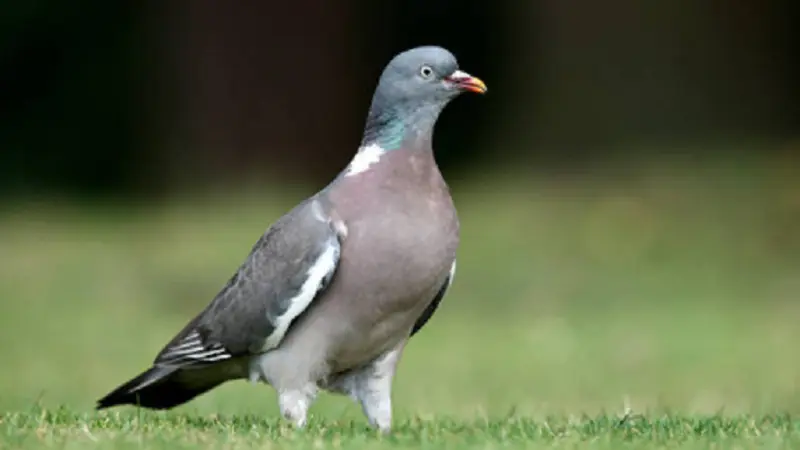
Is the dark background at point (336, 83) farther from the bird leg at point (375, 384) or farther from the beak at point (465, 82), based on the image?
the bird leg at point (375, 384)

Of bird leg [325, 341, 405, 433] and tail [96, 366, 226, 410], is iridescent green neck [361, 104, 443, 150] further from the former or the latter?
tail [96, 366, 226, 410]

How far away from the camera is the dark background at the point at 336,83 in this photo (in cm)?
1730

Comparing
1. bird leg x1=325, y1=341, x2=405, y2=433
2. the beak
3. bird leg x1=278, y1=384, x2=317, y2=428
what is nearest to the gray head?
the beak

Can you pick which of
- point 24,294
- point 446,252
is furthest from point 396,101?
point 24,294

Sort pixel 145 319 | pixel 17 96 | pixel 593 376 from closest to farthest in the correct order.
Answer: pixel 593 376, pixel 145 319, pixel 17 96

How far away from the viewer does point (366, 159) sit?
698 cm

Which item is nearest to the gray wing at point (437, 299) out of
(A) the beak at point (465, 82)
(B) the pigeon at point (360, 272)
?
(B) the pigeon at point (360, 272)

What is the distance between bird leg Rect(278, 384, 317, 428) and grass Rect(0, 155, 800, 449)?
794 mm

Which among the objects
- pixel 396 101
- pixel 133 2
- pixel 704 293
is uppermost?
pixel 396 101

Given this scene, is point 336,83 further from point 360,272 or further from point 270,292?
point 360,272

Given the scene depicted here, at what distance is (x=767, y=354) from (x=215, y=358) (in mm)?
6066

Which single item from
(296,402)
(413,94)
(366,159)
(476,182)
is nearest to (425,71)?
(413,94)

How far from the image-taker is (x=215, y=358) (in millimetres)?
7191

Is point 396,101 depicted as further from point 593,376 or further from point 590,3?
point 590,3
